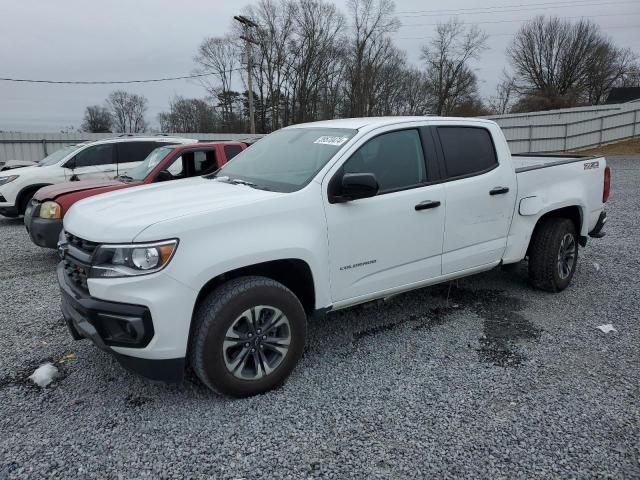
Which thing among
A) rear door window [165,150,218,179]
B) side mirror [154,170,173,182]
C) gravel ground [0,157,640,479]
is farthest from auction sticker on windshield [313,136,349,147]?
rear door window [165,150,218,179]

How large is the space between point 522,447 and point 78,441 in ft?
8.19

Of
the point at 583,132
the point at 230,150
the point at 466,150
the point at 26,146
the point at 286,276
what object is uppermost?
the point at 583,132

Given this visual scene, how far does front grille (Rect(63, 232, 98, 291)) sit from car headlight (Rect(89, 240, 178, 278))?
0.20 meters

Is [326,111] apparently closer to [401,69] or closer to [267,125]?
[267,125]

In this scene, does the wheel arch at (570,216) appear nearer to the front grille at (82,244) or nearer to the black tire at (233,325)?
the black tire at (233,325)

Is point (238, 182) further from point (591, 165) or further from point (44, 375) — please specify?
point (591, 165)

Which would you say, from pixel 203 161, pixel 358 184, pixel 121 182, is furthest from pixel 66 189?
pixel 358 184

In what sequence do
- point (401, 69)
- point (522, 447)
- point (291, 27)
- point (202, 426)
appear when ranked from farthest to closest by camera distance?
1. point (401, 69)
2. point (291, 27)
3. point (202, 426)
4. point (522, 447)

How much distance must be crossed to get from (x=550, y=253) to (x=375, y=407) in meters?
2.82

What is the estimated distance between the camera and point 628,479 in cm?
238

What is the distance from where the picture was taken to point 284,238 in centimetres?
308

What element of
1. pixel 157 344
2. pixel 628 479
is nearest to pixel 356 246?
pixel 157 344

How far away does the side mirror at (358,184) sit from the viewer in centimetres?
318

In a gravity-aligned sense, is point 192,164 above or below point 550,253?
above
